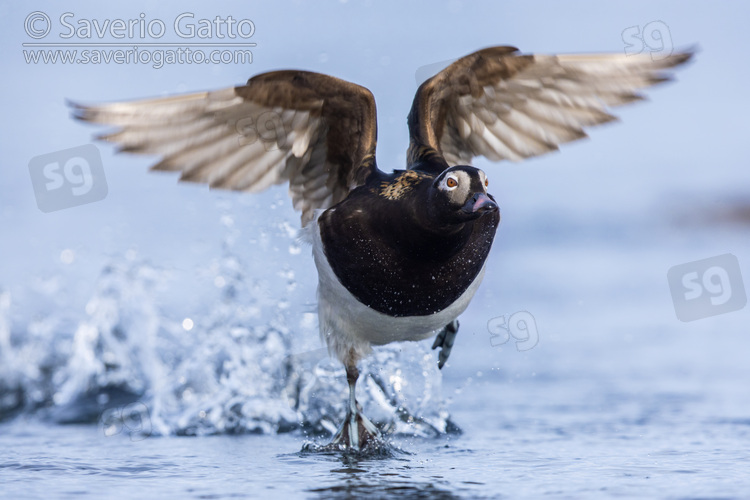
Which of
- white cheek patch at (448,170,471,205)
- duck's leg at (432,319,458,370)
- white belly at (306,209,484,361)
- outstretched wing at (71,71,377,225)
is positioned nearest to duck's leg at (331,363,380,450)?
white belly at (306,209,484,361)

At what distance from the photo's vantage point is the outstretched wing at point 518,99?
20.2 feet

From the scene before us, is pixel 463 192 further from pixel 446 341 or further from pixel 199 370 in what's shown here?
Answer: pixel 199 370

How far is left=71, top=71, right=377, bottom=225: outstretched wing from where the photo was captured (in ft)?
18.7

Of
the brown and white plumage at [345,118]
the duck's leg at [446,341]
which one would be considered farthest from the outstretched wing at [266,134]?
the duck's leg at [446,341]

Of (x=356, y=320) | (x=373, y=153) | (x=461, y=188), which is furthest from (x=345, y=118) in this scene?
(x=461, y=188)

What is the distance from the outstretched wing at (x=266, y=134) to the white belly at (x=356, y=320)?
1.55ft

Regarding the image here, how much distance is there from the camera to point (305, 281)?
8.04m

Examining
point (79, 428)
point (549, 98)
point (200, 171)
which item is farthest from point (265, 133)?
point (79, 428)

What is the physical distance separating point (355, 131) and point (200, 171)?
1050 mm

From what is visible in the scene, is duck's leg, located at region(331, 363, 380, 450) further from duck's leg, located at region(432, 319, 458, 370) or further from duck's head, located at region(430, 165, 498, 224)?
duck's head, located at region(430, 165, 498, 224)

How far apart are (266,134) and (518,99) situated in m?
1.80

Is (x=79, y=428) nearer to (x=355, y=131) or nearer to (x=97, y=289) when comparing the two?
(x=97, y=289)

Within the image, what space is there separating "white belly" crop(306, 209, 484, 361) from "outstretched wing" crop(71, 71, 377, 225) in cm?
47

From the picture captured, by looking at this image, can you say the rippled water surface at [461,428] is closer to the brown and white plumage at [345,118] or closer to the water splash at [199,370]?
the water splash at [199,370]
